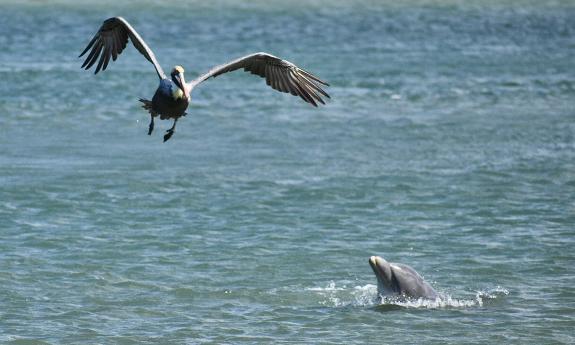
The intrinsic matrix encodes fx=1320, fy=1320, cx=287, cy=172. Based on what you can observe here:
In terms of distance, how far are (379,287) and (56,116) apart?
12.2m

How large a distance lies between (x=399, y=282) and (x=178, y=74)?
9.65ft

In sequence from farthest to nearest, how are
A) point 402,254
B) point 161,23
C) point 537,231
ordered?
1. point 161,23
2. point 537,231
3. point 402,254

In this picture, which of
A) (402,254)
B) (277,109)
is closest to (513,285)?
(402,254)

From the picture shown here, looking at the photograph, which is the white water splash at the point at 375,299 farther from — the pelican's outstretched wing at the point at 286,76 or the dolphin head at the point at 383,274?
the pelican's outstretched wing at the point at 286,76

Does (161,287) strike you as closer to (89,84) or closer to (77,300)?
(77,300)

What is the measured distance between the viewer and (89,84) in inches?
1110

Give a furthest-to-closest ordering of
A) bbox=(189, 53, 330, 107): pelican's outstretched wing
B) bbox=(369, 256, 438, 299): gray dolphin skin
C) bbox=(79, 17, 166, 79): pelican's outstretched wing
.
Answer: bbox=(79, 17, 166, 79): pelican's outstretched wing, bbox=(189, 53, 330, 107): pelican's outstretched wing, bbox=(369, 256, 438, 299): gray dolphin skin

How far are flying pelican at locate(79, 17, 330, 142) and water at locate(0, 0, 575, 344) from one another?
1.93 m

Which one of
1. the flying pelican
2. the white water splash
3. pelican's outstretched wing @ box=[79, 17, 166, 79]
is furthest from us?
pelican's outstretched wing @ box=[79, 17, 166, 79]

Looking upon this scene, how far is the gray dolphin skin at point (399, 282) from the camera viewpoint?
41.9 feet

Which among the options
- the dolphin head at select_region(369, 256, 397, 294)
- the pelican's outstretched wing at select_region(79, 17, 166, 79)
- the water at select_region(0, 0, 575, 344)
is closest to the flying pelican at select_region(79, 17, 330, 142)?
the pelican's outstretched wing at select_region(79, 17, 166, 79)

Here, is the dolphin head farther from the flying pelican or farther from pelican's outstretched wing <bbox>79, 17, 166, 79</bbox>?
pelican's outstretched wing <bbox>79, 17, 166, 79</bbox>

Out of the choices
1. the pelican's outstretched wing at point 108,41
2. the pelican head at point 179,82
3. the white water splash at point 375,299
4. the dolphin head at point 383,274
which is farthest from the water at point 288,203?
the pelican's outstretched wing at point 108,41

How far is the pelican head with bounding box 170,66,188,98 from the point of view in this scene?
485 inches
